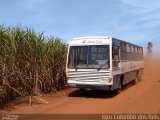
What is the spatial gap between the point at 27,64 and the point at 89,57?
9.78 feet

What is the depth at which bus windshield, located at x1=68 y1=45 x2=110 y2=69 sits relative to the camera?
53.8 feet

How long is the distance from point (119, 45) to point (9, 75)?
669 centimetres

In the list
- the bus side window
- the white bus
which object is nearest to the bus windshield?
the white bus

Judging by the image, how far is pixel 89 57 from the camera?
16.6 metres

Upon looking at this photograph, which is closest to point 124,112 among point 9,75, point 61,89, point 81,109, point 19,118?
point 81,109

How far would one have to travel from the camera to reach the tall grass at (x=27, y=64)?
1398 cm

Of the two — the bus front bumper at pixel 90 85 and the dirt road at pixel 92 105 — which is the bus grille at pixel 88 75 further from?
the dirt road at pixel 92 105

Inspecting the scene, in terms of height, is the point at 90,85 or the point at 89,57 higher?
the point at 89,57

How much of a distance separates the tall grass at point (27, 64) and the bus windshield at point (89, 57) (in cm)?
155

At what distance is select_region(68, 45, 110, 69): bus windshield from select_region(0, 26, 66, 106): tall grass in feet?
5.09

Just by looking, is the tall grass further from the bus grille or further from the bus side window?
the bus side window

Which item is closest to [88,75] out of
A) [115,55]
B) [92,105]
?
[115,55]

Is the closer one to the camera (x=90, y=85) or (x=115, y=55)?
(x=90, y=85)

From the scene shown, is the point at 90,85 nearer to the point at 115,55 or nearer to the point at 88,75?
the point at 88,75
